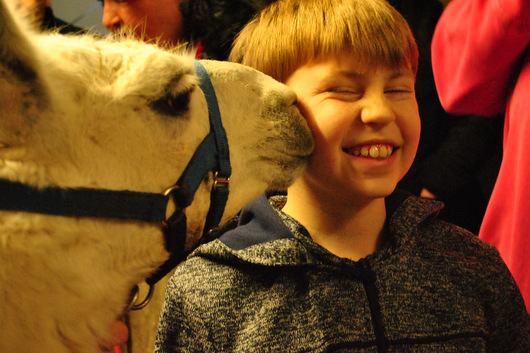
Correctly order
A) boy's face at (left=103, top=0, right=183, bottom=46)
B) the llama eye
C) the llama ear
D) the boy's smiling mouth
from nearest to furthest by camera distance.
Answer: the llama ear, the llama eye, the boy's smiling mouth, boy's face at (left=103, top=0, right=183, bottom=46)

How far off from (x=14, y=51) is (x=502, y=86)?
1.28 metres

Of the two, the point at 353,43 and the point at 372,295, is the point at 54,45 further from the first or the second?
the point at 372,295

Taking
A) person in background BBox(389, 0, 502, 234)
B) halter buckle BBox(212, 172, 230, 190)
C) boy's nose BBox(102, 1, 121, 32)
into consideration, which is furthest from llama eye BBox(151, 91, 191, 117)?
person in background BBox(389, 0, 502, 234)

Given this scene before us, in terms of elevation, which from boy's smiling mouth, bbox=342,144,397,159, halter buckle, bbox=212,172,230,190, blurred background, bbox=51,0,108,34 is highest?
blurred background, bbox=51,0,108,34

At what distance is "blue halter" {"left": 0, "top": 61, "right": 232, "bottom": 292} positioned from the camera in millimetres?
697

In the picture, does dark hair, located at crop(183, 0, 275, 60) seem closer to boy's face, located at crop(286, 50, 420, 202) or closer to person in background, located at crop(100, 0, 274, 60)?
person in background, located at crop(100, 0, 274, 60)

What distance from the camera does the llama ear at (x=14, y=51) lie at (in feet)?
2.11

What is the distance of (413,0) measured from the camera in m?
2.02

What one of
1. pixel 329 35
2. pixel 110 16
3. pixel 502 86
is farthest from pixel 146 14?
pixel 502 86

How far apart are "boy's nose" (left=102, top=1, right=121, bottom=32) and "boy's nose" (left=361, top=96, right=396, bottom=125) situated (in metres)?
1.22

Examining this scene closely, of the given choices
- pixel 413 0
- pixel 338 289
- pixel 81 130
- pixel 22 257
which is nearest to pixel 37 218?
pixel 22 257

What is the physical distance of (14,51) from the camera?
66cm

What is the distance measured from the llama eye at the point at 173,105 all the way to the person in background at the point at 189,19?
0.90m

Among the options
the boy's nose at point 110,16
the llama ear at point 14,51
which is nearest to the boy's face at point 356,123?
the llama ear at point 14,51
